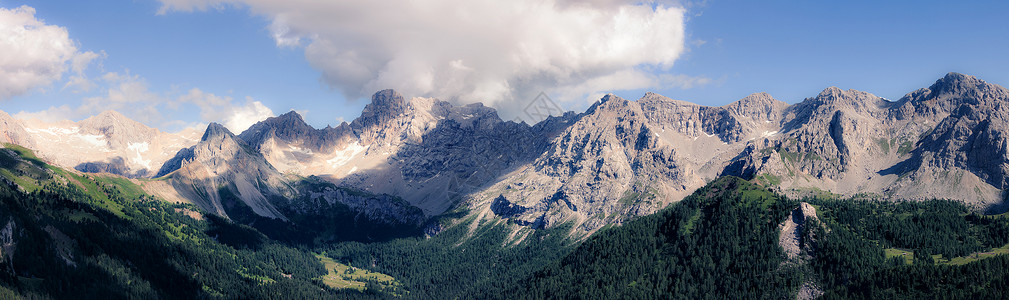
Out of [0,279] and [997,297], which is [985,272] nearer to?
[997,297]

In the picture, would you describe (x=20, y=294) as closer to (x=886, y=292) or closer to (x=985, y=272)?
(x=886, y=292)

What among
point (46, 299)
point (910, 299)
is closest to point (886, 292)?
point (910, 299)

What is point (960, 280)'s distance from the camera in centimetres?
19462

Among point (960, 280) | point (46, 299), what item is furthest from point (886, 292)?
point (46, 299)

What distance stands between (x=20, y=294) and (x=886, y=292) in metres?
252

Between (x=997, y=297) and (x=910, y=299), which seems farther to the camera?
(x=910, y=299)

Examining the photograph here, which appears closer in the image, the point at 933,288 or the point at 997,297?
the point at 997,297

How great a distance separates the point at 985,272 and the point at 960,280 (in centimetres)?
874

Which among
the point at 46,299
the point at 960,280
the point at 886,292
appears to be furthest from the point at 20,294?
the point at 960,280

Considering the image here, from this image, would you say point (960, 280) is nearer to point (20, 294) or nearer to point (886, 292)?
point (886, 292)

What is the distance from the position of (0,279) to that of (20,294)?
7.60 metres

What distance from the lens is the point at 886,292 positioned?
199 m

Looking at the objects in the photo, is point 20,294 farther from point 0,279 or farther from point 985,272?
point 985,272

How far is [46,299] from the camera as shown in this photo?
19912 centimetres
